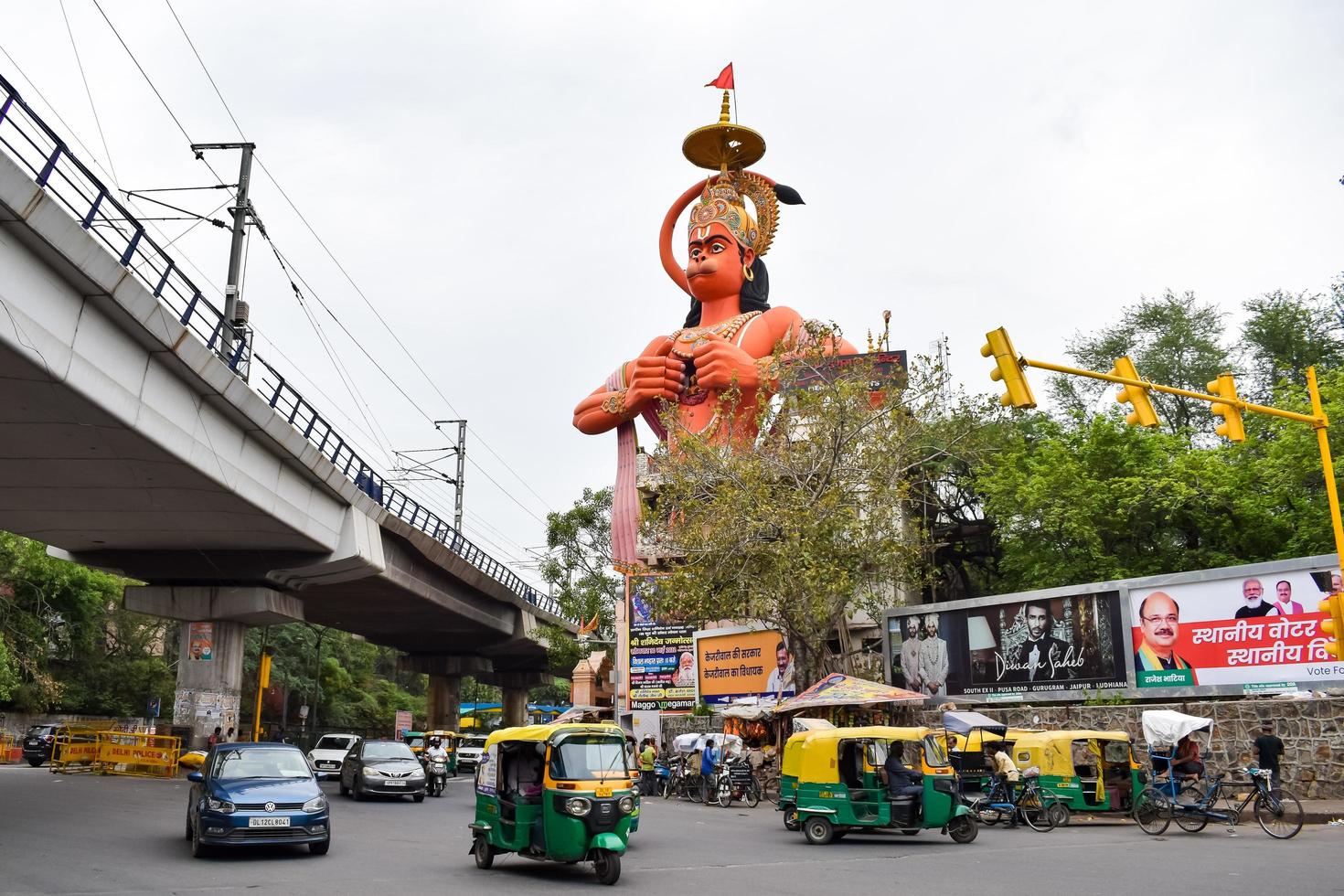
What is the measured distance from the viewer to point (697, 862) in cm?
1366

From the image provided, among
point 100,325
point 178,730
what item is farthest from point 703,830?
point 178,730

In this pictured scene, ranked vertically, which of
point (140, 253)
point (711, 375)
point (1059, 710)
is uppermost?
point (711, 375)

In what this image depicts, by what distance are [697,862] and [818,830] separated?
3239 millimetres

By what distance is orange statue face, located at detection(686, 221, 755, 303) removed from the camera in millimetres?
35719

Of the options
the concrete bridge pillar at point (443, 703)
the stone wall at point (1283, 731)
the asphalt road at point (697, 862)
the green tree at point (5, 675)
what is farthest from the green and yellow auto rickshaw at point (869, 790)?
the concrete bridge pillar at point (443, 703)

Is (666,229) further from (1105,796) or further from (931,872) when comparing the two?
(931,872)

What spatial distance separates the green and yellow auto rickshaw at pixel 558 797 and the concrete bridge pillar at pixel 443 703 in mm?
50767

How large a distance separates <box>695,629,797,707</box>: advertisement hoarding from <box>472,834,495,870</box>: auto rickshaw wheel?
18.0 metres

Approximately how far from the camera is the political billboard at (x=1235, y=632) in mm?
19969

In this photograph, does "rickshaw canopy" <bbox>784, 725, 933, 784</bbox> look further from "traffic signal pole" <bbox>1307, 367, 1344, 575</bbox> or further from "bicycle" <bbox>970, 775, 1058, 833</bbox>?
"traffic signal pole" <bbox>1307, 367, 1344, 575</bbox>

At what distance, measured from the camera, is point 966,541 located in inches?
1702

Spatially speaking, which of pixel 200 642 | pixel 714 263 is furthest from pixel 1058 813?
pixel 200 642

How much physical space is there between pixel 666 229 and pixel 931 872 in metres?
29.3

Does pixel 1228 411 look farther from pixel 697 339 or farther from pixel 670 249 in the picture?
pixel 670 249
